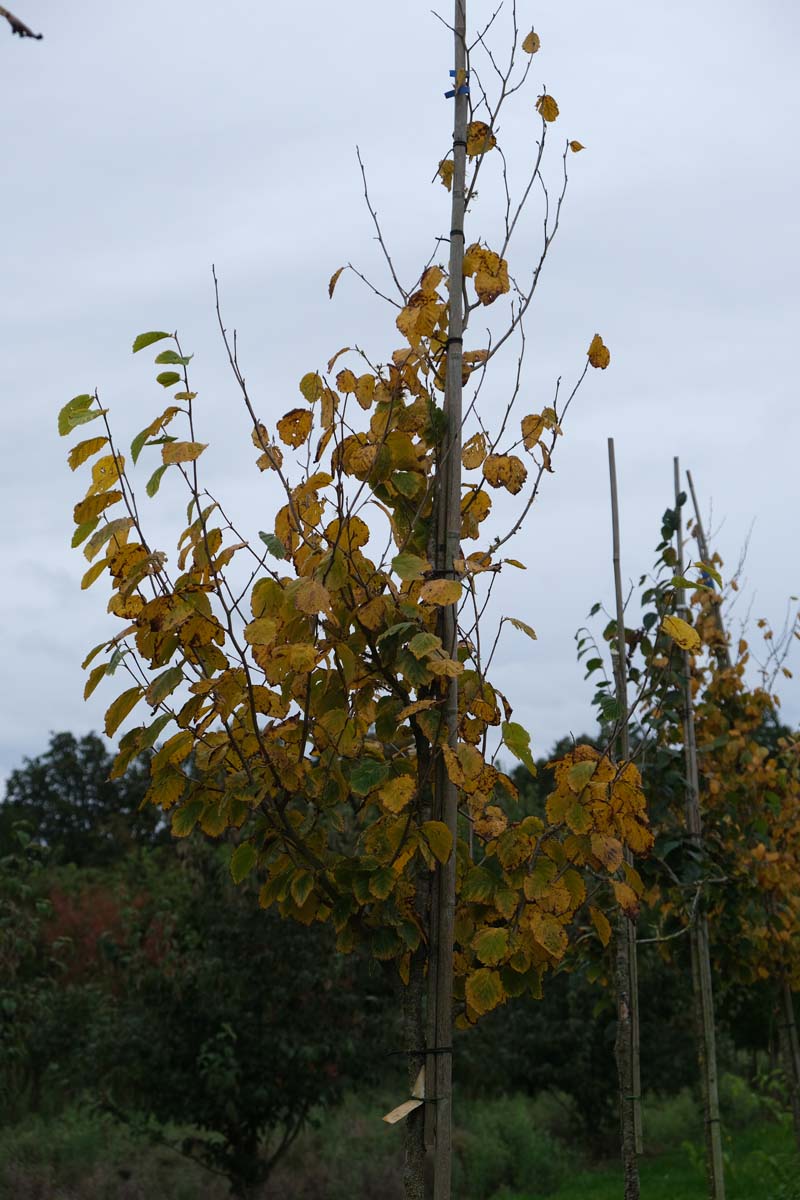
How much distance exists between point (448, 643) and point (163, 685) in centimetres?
57

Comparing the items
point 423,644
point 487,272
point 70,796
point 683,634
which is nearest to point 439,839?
point 423,644

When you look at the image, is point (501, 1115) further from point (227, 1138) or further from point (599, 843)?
point (599, 843)

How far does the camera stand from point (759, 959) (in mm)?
7402

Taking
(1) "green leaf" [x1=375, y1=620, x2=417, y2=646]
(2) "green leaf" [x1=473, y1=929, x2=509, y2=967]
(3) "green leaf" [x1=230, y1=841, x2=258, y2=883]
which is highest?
(1) "green leaf" [x1=375, y1=620, x2=417, y2=646]

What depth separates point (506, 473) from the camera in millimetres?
2486

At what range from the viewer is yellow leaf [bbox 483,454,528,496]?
2484 millimetres

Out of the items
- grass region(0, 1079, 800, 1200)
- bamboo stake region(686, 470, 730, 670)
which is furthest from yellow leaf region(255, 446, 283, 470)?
grass region(0, 1079, 800, 1200)

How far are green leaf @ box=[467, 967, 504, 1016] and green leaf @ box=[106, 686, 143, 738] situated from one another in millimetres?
785

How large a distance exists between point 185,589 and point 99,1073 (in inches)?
305

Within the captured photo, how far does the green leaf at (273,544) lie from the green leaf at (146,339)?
0.40m

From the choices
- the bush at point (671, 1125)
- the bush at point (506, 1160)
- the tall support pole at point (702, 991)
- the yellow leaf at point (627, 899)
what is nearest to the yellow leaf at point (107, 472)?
the yellow leaf at point (627, 899)

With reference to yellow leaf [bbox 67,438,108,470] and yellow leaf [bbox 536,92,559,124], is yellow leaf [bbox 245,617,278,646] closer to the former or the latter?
yellow leaf [bbox 67,438,108,470]

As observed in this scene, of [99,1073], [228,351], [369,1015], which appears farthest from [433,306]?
[99,1073]

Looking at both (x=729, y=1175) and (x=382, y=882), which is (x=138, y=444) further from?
(x=729, y=1175)
